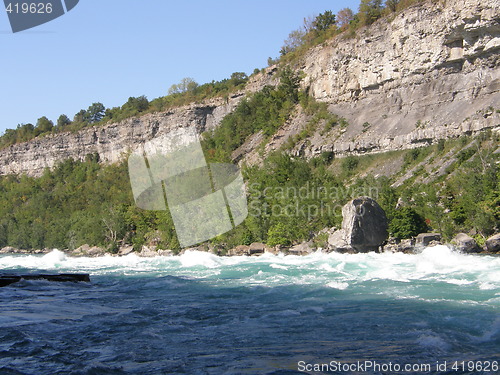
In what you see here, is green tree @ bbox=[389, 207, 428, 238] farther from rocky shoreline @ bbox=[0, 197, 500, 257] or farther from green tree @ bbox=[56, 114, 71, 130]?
green tree @ bbox=[56, 114, 71, 130]

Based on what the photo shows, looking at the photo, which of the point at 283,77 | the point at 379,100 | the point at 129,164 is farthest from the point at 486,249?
the point at 129,164

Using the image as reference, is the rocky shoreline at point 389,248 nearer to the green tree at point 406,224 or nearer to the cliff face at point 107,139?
the green tree at point 406,224

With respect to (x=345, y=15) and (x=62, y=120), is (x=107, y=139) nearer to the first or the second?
(x=62, y=120)

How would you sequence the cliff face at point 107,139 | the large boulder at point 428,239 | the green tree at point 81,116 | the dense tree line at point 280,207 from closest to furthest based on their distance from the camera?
the large boulder at point 428,239 → the dense tree line at point 280,207 → the cliff face at point 107,139 → the green tree at point 81,116

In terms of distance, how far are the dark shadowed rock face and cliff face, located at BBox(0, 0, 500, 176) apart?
1621 cm

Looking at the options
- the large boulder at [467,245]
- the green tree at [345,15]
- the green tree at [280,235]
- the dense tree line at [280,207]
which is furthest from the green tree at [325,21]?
the large boulder at [467,245]

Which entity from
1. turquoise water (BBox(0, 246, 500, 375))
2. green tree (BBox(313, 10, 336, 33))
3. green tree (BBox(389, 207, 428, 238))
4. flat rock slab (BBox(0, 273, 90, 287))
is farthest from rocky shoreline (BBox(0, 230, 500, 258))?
green tree (BBox(313, 10, 336, 33))

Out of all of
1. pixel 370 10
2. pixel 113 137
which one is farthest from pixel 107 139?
pixel 370 10

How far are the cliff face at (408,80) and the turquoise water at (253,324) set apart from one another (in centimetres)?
3237

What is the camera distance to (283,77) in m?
72.0

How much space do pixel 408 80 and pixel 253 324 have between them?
49574mm

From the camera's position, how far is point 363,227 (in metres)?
36.5

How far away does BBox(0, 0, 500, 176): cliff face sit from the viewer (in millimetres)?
48719

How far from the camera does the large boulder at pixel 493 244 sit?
30500mm
